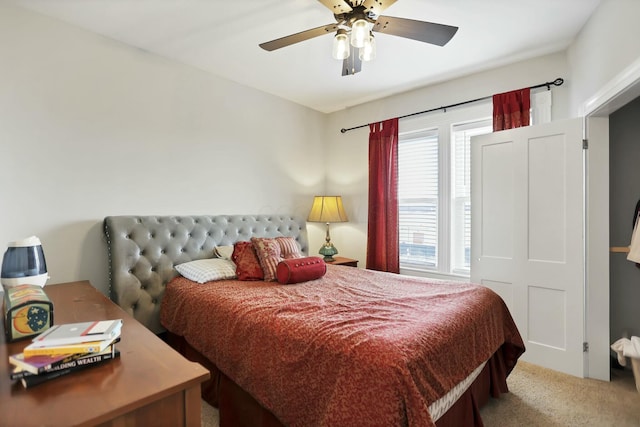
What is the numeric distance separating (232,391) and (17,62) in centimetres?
259

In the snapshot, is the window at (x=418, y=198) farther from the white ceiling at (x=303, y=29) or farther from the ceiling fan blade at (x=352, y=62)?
the ceiling fan blade at (x=352, y=62)

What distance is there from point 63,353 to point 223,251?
78.6 inches

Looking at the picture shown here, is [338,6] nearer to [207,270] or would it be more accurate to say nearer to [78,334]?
[78,334]

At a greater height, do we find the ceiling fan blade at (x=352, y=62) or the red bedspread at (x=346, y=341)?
the ceiling fan blade at (x=352, y=62)

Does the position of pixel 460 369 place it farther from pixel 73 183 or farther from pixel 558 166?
pixel 73 183

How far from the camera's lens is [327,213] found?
385cm

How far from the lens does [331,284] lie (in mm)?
2420

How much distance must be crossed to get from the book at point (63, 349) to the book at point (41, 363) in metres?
0.01

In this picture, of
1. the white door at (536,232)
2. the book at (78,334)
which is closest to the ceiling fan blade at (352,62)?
the white door at (536,232)

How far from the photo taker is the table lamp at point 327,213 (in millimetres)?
3832

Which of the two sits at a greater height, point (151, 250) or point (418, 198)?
point (418, 198)

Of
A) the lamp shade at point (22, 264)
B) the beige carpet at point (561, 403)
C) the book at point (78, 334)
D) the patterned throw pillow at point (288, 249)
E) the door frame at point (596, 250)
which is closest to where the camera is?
the book at point (78, 334)

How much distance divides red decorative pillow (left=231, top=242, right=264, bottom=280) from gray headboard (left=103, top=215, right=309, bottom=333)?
32 cm

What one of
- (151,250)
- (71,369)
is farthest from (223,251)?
(71,369)
